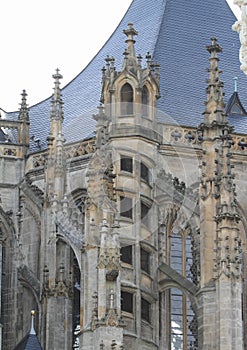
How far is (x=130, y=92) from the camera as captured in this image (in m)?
24.1

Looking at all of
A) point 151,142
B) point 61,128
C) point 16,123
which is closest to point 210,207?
point 151,142

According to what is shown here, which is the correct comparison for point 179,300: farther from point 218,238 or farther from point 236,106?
point 236,106

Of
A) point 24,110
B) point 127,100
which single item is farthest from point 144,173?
point 24,110

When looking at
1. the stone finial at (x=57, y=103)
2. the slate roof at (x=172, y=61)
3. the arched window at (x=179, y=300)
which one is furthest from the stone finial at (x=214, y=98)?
the stone finial at (x=57, y=103)

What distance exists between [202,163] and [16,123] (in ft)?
21.2

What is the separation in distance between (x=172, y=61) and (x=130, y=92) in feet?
13.3

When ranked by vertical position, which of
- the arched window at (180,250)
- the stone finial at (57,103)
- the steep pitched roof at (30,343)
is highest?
the stone finial at (57,103)

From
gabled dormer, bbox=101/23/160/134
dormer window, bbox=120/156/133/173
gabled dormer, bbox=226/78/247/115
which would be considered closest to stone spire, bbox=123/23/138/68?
gabled dormer, bbox=101/23/160/134

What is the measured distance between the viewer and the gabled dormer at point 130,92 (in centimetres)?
2380

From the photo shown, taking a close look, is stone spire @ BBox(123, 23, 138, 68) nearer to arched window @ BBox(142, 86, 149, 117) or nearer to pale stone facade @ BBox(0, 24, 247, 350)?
pale stone facade @ BBox(0, 24, 247, 350)

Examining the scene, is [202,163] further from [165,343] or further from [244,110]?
[244,110]

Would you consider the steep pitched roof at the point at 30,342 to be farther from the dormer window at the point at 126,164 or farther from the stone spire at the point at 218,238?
the dormer window at the point at 126,164

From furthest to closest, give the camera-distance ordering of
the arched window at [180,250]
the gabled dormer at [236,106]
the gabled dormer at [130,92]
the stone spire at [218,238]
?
1. the gabled dormer at [236,106]
2. the arched window at [180,250]
3. the gabled dormer at [130,92]
4. the stone spire at [218,238]

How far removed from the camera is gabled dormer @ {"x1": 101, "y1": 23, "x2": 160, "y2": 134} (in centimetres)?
2380
